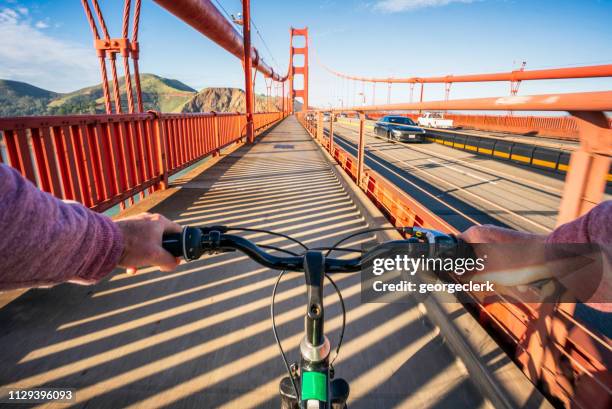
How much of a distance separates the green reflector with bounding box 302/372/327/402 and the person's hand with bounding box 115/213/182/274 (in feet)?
1.86

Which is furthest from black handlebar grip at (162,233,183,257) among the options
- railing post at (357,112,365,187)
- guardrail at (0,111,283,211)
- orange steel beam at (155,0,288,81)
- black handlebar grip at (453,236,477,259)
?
orange steel beam at (155,0,288,81)

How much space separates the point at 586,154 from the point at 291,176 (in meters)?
5.61

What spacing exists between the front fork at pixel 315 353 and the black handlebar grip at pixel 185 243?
1.17 ft

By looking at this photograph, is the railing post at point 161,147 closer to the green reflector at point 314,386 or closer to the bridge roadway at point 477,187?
the green reflector at point 314,386

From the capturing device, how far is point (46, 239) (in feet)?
2.43

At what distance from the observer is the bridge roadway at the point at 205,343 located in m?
1.64

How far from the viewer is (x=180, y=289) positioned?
2555 mm

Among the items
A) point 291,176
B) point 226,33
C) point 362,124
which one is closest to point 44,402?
point 362,124

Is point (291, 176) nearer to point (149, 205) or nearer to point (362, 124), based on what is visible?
point (362, 124)

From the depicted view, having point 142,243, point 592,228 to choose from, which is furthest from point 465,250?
point 142,243

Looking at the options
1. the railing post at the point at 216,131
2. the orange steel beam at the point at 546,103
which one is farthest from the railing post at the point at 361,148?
the railing post at the point at 216,131

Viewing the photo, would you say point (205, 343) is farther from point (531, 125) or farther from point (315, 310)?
point (531, 125)

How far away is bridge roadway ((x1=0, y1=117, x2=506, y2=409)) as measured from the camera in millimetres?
1641

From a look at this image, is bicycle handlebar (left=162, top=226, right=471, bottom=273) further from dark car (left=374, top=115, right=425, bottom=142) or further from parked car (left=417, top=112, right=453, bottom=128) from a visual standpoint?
parked car (left=417, top=112, right=453, bottom=128)
